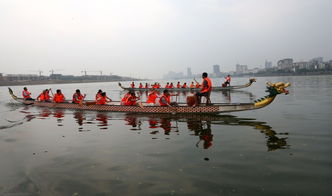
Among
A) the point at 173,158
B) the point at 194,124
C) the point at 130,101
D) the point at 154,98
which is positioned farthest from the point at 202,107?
the point at 173,158

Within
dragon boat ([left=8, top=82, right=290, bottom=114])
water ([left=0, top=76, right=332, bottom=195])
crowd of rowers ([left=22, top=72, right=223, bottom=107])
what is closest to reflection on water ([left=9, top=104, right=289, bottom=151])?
water ([left=0, top=76, right=332, bottom=195])

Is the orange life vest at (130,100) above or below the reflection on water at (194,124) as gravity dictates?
above

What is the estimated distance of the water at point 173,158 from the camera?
6.38 meters

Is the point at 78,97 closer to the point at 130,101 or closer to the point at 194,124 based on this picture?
the point at 130,101

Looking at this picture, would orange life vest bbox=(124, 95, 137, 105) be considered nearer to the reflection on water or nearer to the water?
the reflection on water

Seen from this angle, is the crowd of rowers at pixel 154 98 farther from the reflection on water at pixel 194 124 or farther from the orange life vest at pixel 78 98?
the reflection on water at pixel 194 124

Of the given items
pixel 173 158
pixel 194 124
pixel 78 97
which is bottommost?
pixel 173 158

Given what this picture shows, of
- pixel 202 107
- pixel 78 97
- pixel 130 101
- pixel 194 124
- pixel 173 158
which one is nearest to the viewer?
pixel 173 158

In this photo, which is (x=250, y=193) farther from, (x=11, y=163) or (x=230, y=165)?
(x=11, y=163)

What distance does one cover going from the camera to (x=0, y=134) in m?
13.7

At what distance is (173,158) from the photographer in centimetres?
858

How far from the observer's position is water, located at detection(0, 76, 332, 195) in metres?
6.38

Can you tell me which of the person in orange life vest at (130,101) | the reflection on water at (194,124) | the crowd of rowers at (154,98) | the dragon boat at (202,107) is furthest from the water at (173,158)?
the person in orange life vest at (130,101)

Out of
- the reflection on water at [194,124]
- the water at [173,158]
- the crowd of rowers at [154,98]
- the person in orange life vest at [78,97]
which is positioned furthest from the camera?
the person in orange life vest at [78,97]
